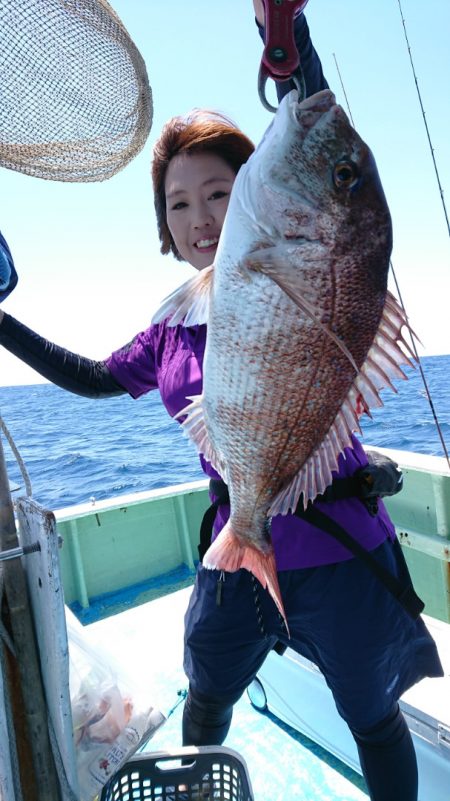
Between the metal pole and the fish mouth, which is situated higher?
the fish mouth

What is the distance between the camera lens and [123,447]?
1528 centimetres

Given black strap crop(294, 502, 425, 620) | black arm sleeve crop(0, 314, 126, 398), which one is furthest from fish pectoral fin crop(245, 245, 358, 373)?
black arm sleeve crop(0, 314, 126, 398)

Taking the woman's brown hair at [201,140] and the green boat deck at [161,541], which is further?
the green boat deck at [161,541]

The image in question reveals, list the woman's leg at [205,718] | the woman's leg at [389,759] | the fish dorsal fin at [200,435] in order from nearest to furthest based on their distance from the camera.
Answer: the fish dorsal fin at [200,435] → the woman's leg at [389,759] → the woman's leg at [205,718]

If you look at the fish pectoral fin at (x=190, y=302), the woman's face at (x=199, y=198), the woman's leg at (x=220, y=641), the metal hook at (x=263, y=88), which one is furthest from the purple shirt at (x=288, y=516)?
the metal hook at (x=263, y=88)

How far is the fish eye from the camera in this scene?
1.17m

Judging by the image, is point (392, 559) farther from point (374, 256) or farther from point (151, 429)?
point (151, 429)

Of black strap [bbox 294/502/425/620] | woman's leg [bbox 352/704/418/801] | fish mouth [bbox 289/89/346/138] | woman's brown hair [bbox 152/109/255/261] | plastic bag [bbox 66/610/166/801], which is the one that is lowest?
woman's leg [bbox 352/704/418/801]

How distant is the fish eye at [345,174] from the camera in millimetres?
1165

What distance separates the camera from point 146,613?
3959 millimetres

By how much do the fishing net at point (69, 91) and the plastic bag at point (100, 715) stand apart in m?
1.78

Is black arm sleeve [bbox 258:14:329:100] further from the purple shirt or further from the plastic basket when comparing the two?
the plastic basket

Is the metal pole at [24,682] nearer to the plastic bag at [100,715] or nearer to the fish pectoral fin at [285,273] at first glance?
the plastic bag at [100,715]

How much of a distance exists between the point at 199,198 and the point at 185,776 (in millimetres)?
1866
